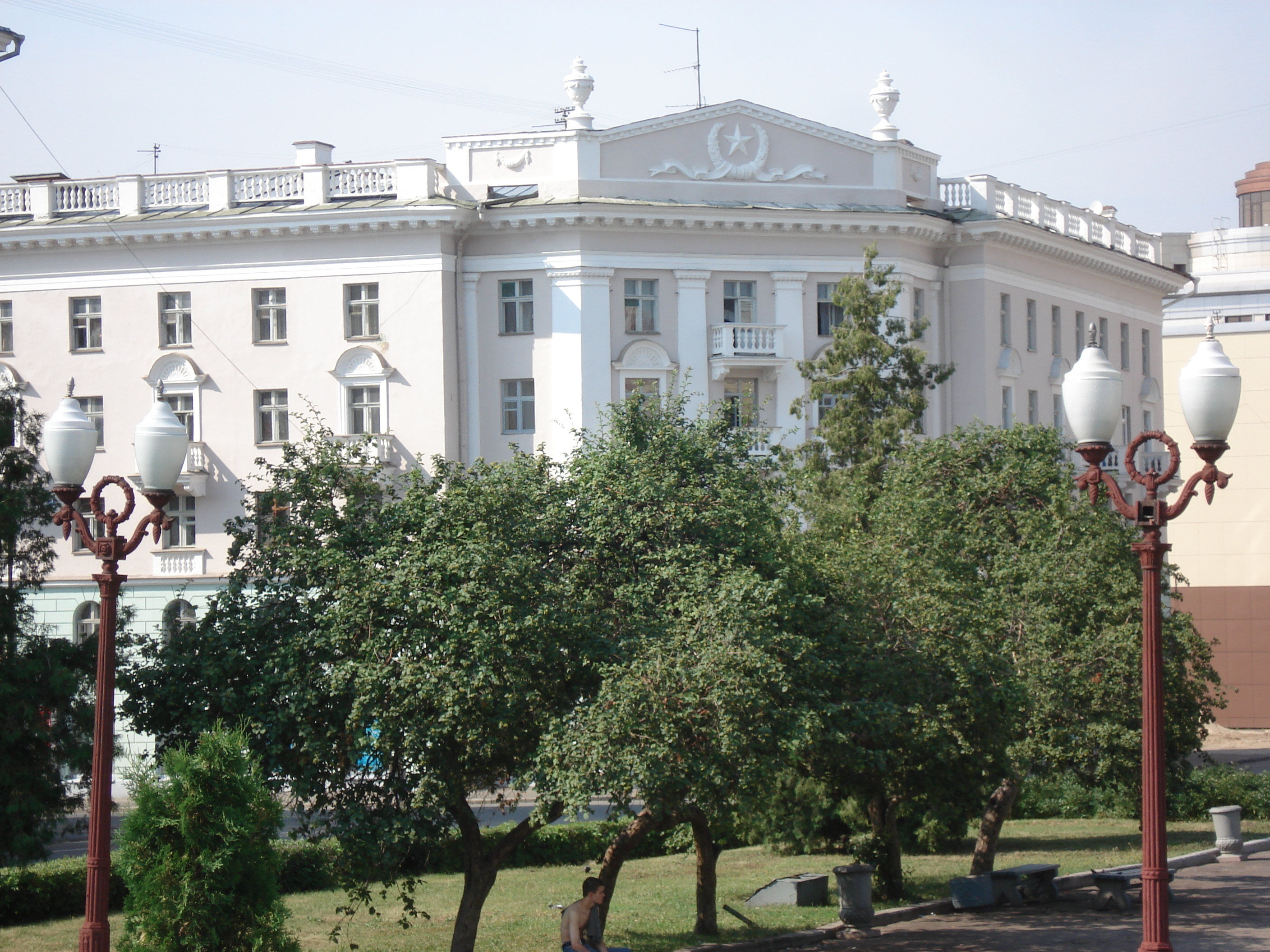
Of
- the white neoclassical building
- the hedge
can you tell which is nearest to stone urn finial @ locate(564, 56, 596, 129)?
the white neoclassical building

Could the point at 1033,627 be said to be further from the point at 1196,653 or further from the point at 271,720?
the point at 271,720

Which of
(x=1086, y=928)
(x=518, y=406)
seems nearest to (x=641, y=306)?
(x=518, y=406)

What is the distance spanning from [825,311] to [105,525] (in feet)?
109

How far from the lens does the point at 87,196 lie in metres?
45.6

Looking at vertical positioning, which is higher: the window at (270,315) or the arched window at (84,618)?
the window at (270,315)

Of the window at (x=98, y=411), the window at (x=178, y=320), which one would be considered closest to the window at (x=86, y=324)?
the window at (x=98, y=411)

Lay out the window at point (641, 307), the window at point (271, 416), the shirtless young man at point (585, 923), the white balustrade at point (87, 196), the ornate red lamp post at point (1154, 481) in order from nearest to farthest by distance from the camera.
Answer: the ornate red lamp post at point (1154, 481), the shirtless young man at point (585, 923), the window at point (641, 307), the window at point (271, 416), the white balustrade at point (87, 196)

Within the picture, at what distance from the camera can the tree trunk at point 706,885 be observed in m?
20.1

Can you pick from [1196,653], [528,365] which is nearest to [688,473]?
[1196,653]

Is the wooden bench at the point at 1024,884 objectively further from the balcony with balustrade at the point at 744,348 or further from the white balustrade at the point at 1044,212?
the white balustrade at the point at 1044,212

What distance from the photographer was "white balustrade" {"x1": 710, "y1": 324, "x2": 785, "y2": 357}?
43281 millimetres

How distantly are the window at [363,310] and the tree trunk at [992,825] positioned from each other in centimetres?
2419

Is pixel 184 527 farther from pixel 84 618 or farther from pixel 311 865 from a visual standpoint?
pixel 311 865

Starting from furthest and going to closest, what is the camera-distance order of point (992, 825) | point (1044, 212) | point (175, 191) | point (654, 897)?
point (1044, 212)
point (175, 191)
point (992, 825)
point (654, 897)
